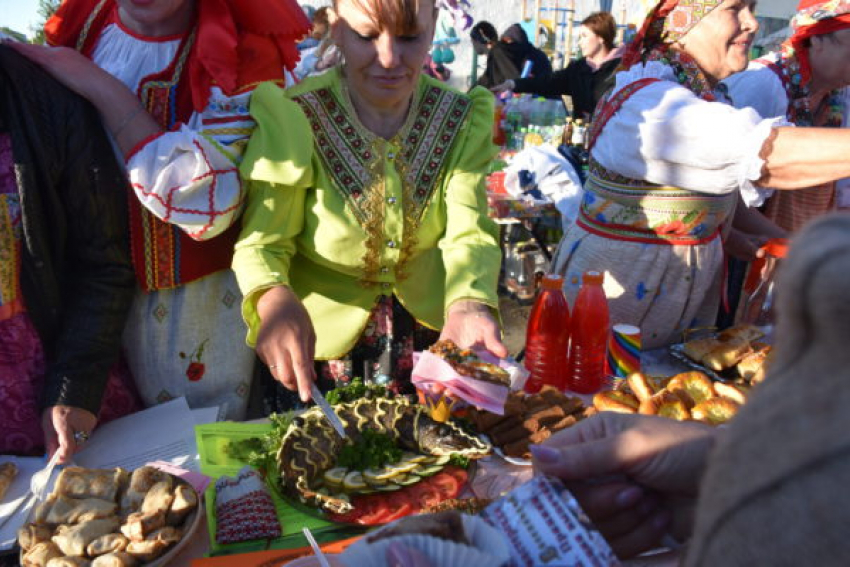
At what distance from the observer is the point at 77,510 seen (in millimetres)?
1202

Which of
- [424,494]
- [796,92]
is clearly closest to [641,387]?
[424,494]

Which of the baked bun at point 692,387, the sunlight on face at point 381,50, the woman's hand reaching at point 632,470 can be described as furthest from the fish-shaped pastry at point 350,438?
the sunlight on face at point 381,50

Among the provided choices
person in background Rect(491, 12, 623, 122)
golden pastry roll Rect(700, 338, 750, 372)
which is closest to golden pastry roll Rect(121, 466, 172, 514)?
golden pastry roll Rect(700, 338, 750, 372)

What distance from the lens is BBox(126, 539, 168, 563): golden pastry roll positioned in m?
1.12

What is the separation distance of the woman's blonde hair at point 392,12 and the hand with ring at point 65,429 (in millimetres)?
1229

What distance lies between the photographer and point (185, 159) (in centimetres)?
150

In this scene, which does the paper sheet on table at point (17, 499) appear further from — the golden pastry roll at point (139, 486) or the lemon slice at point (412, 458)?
the lemon slice at point (412, 458)

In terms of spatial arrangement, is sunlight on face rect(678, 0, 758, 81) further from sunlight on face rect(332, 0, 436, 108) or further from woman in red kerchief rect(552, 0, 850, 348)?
sunlight on face rect(332, 0, 436, 108)

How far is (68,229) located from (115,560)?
34.0 inches

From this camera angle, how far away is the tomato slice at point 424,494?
4.37ft

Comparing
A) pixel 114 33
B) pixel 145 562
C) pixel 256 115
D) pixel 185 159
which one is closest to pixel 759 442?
pixel 145 562

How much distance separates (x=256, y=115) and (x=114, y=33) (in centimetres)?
45

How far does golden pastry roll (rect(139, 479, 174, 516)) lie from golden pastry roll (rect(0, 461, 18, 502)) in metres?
0.40

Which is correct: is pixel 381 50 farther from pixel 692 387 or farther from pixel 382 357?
pixel 692 387
